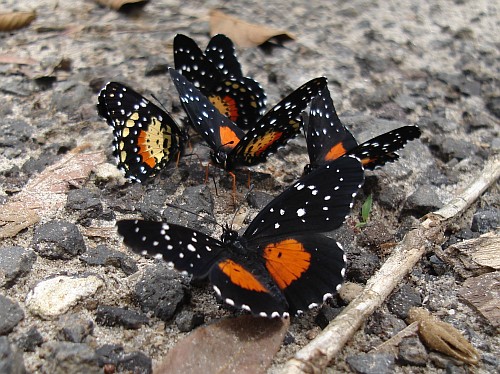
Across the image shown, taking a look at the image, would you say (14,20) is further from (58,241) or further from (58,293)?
(58,293)

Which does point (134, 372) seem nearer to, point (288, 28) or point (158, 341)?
point (158, 341)

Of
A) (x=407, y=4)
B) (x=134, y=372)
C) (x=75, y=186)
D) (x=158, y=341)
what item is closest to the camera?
(x=134, y=372)

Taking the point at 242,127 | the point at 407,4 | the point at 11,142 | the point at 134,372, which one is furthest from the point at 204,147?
the point at 407,4

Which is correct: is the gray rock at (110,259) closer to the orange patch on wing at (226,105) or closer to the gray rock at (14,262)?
the gray rock at (14,262)

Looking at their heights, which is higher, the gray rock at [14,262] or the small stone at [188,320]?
the gray rock at [14,262]

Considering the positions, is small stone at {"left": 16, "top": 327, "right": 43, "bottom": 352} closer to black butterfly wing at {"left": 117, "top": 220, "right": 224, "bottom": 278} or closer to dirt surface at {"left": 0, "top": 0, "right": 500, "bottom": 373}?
dirt surface at {"left": 0, "top": 0, "right": 500, "bottom": 373}

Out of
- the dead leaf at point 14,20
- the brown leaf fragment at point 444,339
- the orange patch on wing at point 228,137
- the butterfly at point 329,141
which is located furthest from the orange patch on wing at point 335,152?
the dead leaf at point 14,20
